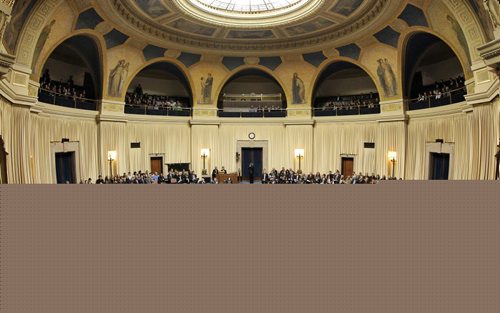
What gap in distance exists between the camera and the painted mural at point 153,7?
1290 centimetres

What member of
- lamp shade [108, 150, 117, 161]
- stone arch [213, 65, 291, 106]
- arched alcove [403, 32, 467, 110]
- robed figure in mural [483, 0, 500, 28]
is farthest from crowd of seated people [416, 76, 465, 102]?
lamp shade [108, 150, 117, 161]

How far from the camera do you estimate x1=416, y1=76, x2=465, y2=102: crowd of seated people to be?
14158 millimetres

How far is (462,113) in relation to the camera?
13.1 meters

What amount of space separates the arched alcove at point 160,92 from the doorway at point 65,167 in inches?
175

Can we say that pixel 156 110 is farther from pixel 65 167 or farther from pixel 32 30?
pixel 32 30

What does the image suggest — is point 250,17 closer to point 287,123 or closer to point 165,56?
point 165,56

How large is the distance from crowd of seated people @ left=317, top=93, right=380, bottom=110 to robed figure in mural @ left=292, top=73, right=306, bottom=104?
155 centimetres

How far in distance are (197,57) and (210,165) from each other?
693 centimetres

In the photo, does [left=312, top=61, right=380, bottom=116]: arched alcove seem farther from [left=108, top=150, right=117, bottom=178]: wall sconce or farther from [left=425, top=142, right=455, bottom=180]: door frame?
[left=108, top=150, right=117, bottom=178]: wall sconce

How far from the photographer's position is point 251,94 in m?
22.7

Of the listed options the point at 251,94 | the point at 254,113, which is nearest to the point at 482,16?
the point at 254,113

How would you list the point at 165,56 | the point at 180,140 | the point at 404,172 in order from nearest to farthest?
1. the point at 404,172
2. the point at 165,56
3. the point at 180,140

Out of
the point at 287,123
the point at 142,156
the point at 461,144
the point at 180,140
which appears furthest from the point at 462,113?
the point at 142,156

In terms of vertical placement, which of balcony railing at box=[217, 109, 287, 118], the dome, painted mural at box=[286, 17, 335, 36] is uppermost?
the dome
